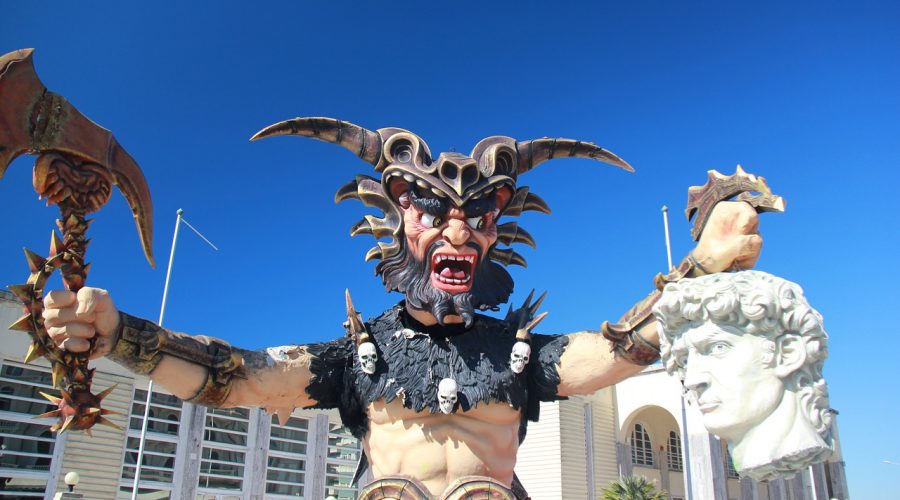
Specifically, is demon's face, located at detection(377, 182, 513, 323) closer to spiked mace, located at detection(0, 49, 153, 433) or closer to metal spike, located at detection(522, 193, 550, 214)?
metal spike, located at detection(522, 193, 550, 214)

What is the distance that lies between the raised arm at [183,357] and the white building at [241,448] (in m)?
4.54

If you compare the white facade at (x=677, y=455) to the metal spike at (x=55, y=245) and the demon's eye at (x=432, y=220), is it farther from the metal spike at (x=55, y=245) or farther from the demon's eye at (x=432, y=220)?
the metal spike at (x=55, y=245)

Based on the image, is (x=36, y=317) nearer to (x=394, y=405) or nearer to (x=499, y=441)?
(x=394, y=405)

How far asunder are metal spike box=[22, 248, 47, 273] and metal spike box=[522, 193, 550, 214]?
2087 millimetres

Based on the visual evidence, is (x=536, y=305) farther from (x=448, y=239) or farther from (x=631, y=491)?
(x=631, y=491)

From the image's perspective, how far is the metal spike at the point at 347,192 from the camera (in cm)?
336

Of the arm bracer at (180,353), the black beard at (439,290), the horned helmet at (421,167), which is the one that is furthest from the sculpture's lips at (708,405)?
the arm bracer at (180,353)

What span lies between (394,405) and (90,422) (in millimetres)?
1149

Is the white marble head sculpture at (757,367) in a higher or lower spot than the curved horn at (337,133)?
lower

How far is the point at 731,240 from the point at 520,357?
38.8 inches

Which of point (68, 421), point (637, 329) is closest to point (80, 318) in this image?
point (68, 421)

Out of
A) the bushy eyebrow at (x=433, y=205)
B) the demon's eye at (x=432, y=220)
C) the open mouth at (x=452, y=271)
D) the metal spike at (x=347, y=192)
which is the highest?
the metal spike at (x=347, y=192)

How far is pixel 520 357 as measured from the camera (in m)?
2.96

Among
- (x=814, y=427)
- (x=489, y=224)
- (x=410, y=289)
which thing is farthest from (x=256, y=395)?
(x=814, y=427)
